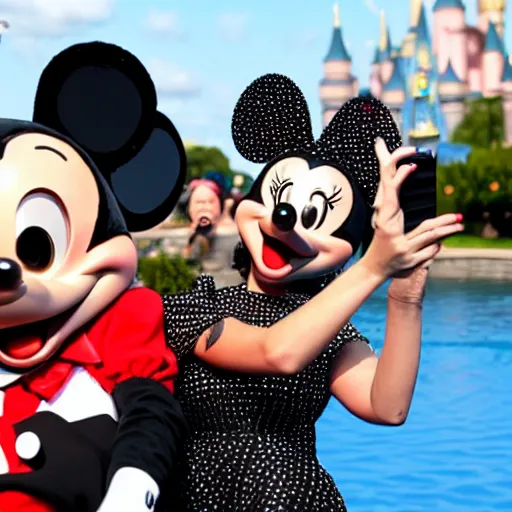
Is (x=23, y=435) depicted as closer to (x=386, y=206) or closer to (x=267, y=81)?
(x=386, y=206)

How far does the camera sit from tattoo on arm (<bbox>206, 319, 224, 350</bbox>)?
2.74 meters

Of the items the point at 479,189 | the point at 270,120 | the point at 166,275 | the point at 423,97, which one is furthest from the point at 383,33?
the point at 270,120

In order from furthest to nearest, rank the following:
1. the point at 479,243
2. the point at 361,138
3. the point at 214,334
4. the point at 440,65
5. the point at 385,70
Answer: the point at 385,70
the point at 440,65
the point at 479,243
the point at 361,138
the point at 214,334

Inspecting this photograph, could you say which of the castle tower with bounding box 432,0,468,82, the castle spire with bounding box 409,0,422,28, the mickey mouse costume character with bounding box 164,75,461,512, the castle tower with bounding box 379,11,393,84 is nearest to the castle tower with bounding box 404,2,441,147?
the castle spire with bounding box 409,0,422,28

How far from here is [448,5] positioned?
5166 centimetres

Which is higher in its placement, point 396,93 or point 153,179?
point 153,179

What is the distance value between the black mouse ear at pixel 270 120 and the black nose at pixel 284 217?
0.60 meters

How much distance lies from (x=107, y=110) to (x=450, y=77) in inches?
1831

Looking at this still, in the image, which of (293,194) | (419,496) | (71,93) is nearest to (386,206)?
→ (293,194)

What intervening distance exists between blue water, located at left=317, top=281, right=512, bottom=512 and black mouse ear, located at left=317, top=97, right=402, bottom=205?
337cm

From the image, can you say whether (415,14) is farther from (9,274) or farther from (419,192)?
(9,274)

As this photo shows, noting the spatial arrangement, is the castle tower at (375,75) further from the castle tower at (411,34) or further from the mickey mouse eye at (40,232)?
the mickey mouse eye at (40,232)

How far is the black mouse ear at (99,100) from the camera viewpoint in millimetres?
2723

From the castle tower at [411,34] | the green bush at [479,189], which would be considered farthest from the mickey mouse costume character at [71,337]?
the castle tower at [411,34]
